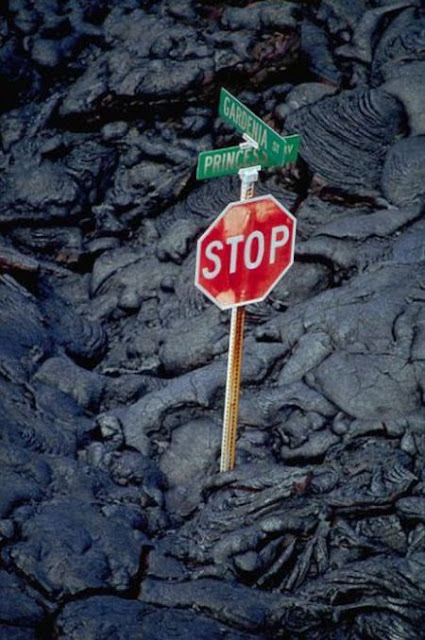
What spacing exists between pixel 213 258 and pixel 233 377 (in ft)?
2.82

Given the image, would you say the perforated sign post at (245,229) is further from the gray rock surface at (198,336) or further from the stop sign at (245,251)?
the gray rock surface at (198,336)

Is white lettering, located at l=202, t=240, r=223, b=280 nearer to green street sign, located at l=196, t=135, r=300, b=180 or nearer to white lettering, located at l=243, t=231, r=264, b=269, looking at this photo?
white lettering, located at l=243, t=231, r=264, b=269

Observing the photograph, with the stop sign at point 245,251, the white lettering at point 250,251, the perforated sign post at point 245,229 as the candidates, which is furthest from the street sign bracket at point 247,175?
the white lettering at point 250,251

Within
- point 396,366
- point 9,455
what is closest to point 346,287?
point 396,366

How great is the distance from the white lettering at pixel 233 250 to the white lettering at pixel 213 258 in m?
0.07

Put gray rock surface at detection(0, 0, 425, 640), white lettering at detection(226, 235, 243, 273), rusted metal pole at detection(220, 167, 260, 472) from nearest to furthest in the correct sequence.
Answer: gray rock surface at detection(0, 0, 425, 640)
white lettering at detection(226, 235, 243, 273)
rusted metal pole at detection(220, 167, 260, 472)

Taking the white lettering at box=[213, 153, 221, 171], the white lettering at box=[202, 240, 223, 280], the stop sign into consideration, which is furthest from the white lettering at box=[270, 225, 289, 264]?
the white lettering at box=[213, 153, 221, 171]

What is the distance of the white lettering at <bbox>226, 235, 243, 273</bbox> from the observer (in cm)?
894

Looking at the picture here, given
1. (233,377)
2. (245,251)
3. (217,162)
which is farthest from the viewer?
(233,377)

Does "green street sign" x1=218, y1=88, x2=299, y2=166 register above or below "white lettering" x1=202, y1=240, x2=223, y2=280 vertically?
above

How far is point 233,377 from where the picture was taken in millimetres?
9281

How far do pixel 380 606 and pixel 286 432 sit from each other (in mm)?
1905

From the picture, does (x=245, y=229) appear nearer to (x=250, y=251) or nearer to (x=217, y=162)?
(x=250, y=251)

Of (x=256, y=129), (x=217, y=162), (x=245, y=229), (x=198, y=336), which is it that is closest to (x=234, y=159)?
(x=217, y=162)
